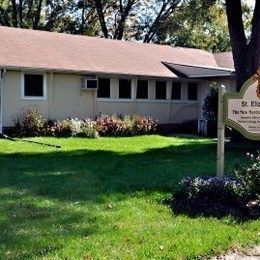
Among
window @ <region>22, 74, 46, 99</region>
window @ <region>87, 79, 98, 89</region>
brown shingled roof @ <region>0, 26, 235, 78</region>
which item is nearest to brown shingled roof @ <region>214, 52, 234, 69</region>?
brown shingled roof @ <region>0, 26, 235, 78</region>

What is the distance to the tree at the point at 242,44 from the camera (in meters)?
18.5

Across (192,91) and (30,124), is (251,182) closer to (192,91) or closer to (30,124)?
(30,124)

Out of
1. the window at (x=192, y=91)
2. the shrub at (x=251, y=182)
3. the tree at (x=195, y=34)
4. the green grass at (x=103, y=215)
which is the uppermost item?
the tree at (x=195, y=34)

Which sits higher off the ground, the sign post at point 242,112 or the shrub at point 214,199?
the sign post at point 242,112

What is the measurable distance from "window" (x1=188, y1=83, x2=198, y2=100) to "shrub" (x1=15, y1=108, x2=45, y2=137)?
1002 centimetres

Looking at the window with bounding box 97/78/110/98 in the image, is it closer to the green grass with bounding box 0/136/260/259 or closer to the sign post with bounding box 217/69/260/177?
the green grass with bounding box 0/136/260/259

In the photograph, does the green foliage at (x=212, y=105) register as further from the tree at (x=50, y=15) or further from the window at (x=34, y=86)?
the tree at (x=50, y=15)

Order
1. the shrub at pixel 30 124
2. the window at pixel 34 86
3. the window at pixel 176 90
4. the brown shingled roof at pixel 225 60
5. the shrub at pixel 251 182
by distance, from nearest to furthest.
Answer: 1. the shrub at pixel 251 182
2. the shrub at pixel 30 124
3. the window at pixel 34 86
4. the window at pixel 176 90
5. the brown shingled roof at pixel 225 60

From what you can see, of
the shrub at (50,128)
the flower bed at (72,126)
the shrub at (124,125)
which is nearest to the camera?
the flower bed at (72,126)

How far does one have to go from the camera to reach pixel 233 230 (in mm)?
6906

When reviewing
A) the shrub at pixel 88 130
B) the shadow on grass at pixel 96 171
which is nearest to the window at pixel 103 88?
the shrub at pixel 88 130

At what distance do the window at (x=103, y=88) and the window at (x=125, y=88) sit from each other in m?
0.76

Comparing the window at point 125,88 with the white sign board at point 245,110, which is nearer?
the white sign board at point 245,110

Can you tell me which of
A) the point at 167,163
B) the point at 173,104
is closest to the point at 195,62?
the point at 173,104
